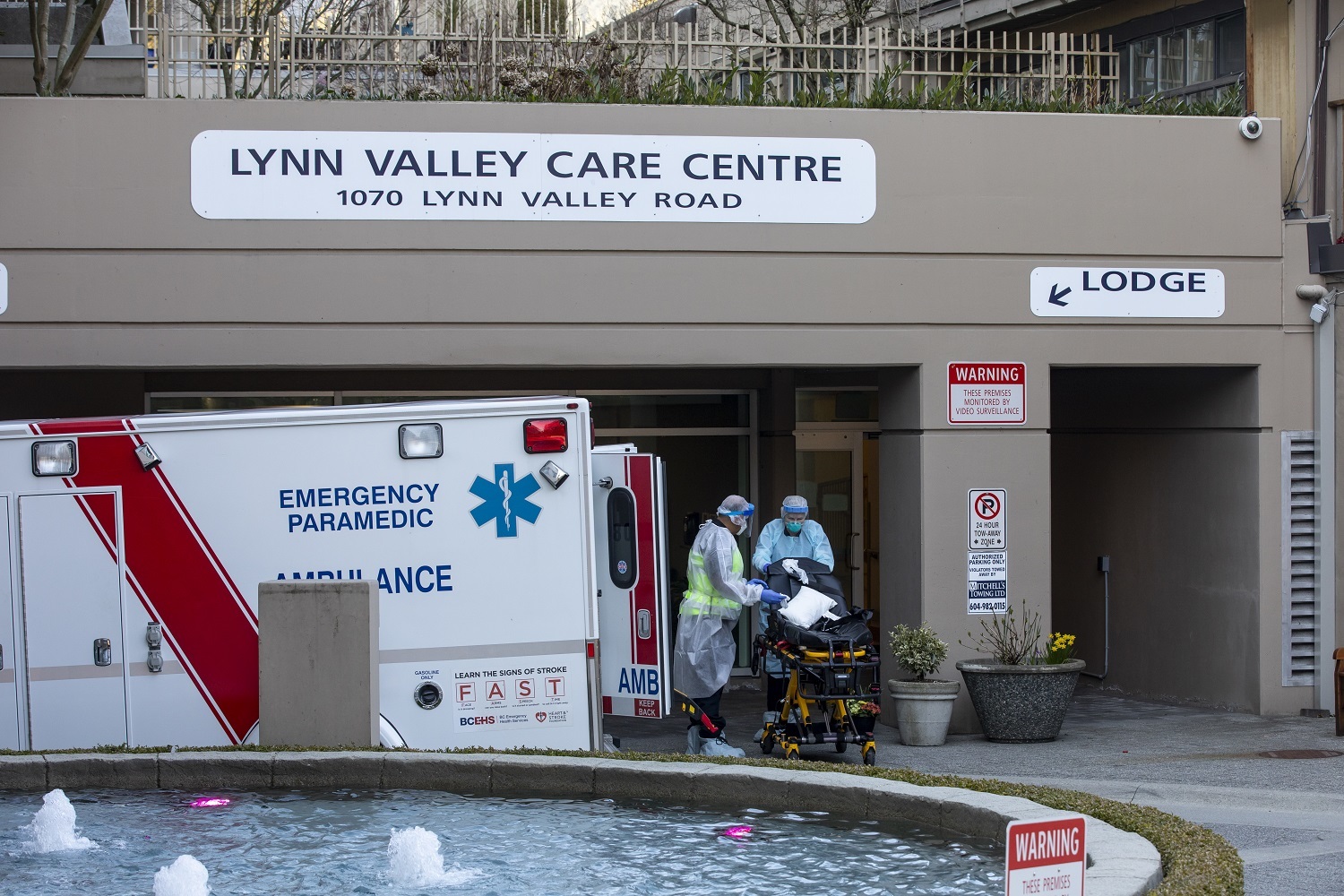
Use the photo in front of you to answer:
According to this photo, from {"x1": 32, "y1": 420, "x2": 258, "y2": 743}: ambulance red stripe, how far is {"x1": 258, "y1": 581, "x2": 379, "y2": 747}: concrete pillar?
1.25 feet

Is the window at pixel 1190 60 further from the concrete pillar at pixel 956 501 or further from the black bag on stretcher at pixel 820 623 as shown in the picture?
the black bag on stretcher at pixel 820 623

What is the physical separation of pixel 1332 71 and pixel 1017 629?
18.5 ft

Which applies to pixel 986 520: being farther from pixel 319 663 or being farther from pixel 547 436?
pixel 319 663

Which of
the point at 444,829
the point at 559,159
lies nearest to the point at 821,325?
the point at 559,159

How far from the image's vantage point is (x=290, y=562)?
900 centimetres

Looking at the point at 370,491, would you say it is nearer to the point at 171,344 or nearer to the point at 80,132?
the point at 171,344

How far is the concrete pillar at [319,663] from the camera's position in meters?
8.48

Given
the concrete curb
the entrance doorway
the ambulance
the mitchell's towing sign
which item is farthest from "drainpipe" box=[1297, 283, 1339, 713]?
the ambulance

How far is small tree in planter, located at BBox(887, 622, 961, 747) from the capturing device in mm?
11297

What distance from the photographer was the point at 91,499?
8.91 metres

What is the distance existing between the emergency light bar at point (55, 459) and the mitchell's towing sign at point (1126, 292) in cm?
735

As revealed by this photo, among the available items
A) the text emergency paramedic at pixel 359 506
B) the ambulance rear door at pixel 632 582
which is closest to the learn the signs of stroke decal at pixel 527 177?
the ambulance rear door at pixel 632 582

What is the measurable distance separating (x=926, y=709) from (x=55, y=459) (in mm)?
6322

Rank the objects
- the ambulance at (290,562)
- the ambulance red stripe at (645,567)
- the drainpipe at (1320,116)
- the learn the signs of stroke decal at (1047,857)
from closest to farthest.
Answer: the learn the signs of stroke decal at (1047,857) → the ambulance at (290,562) → the ambulance red stripe at (645,567) → the drainpipe at (1320,116)
